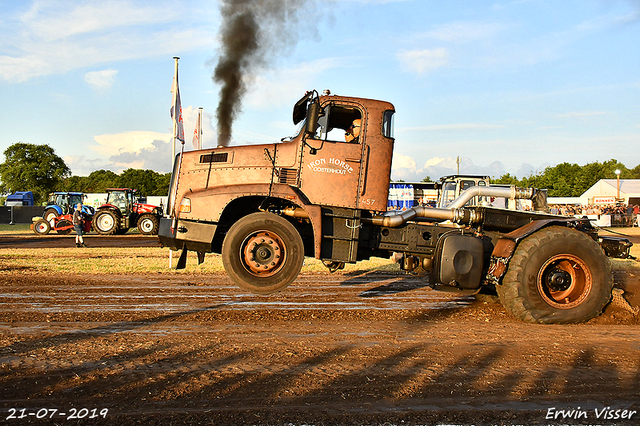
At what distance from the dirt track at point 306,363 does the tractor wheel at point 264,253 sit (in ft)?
1.59

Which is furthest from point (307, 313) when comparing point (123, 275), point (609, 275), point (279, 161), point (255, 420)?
point (123, 275)

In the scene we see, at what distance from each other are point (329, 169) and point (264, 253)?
1.68 metres

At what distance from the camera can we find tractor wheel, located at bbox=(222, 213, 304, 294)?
25.1 ft

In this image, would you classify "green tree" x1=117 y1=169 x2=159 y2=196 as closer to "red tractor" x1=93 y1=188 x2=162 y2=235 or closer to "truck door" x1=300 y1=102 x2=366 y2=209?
"red tractor" x1=93 y1=188 x2=162 y2=235

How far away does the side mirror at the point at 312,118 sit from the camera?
7633 mm

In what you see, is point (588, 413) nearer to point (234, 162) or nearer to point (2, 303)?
point (234, 162)

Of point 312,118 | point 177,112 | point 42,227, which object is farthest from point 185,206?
point 42,227

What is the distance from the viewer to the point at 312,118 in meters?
7.68

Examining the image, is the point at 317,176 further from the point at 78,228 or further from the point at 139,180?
the point at 139,180

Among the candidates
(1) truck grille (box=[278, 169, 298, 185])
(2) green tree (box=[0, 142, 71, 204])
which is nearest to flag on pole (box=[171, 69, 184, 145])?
(1) truck grille (box=[278, 169, 298, 185])

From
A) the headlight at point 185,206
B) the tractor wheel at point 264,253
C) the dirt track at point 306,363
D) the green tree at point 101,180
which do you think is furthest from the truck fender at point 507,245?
the green tree at point 101,180

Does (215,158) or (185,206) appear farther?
(215,158)

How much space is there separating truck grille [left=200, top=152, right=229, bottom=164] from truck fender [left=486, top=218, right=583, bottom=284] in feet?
15.0

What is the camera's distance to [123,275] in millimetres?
12539
